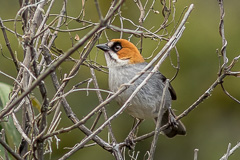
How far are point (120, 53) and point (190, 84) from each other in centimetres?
366

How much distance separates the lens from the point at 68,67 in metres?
7.43

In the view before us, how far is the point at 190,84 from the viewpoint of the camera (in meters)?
8.04

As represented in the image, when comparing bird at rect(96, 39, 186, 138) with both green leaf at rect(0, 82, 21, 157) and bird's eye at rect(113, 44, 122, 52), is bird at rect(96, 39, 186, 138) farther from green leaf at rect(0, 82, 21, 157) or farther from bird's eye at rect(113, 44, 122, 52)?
green leaf at rect(0, 82, 21, 157)

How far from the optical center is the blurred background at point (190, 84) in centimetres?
739

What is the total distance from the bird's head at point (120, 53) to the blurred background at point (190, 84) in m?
2.33

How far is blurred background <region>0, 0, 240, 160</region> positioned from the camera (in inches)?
291

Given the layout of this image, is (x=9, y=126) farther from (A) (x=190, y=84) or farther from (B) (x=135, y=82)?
(A) (x=190, y=84)

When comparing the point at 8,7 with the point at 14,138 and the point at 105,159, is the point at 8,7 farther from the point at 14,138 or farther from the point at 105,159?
the point at 14,138

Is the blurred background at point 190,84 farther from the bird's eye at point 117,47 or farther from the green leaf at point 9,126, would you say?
the green leaf at point 9,126

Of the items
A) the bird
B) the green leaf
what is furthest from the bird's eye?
the green leaf

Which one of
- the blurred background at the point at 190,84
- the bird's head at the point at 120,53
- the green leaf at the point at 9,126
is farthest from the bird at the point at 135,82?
the blurred background at the point at 190,84

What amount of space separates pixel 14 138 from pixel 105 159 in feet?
14.6

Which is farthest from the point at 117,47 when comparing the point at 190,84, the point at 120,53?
the point at 190,84

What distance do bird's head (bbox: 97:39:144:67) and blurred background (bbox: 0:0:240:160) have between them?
2.33m
